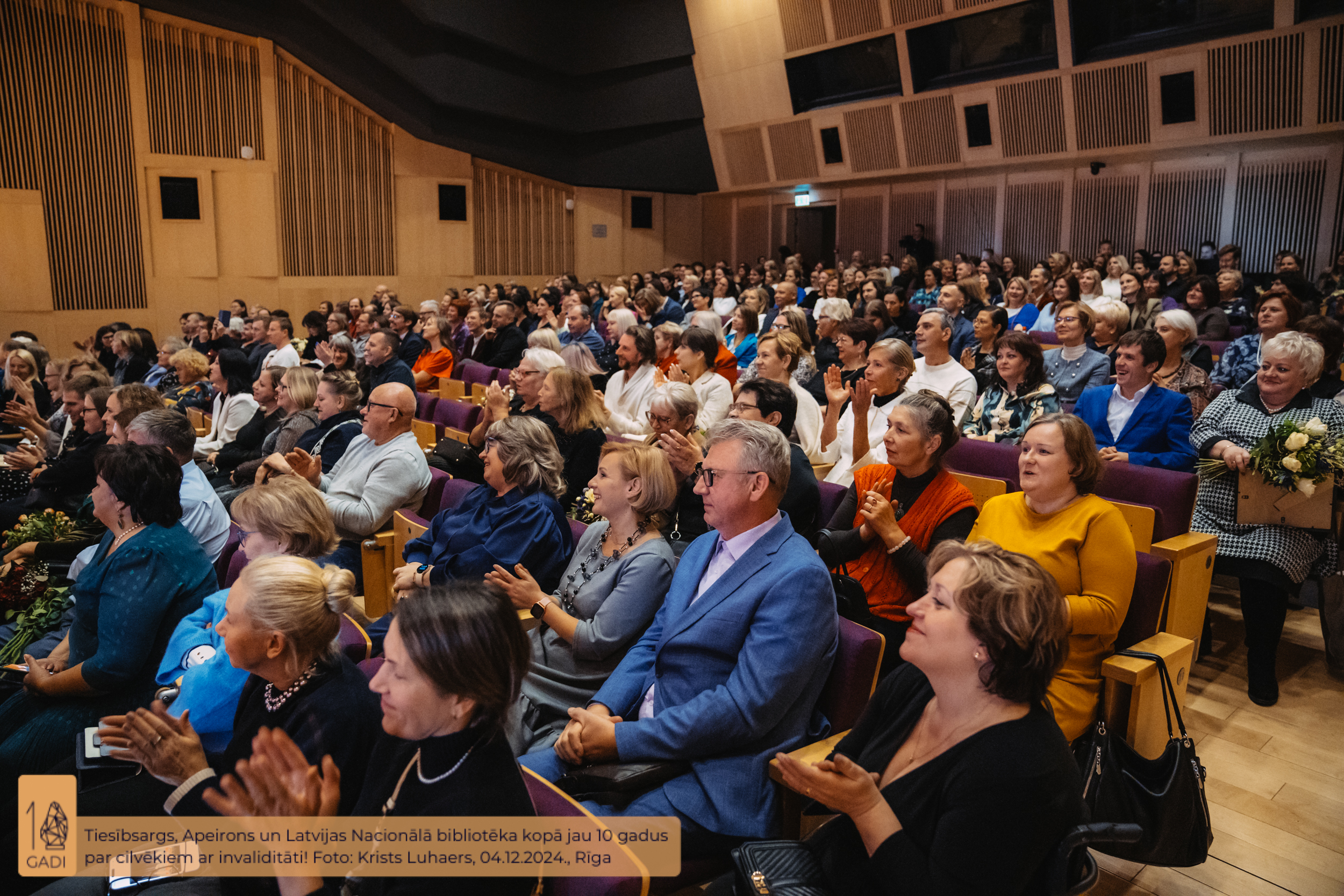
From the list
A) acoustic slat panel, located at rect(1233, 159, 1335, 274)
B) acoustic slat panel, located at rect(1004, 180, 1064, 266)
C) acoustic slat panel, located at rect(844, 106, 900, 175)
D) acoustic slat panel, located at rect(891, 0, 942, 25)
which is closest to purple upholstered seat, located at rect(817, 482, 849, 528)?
acoustic slat panel, located at rect(1233, 159, 1335, 274)

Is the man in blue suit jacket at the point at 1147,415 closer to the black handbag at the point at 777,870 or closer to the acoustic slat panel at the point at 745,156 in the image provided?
the black handbag at the point at 777,870

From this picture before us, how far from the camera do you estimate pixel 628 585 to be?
86.7 inches

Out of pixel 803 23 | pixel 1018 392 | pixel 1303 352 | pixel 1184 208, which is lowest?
pixel 1018 392

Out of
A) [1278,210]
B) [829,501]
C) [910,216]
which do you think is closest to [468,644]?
[829,501]

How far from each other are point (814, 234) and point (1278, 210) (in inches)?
242

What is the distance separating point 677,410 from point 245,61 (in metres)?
11.1

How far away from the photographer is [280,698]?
1649mm

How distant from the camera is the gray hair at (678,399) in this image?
3.14 metres

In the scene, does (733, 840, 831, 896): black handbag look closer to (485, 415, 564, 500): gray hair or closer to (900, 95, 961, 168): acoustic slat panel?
(485, 415, 564, 500): gray hair

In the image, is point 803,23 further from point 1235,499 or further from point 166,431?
point 166,431

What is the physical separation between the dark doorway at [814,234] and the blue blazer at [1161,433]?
9.72 meters

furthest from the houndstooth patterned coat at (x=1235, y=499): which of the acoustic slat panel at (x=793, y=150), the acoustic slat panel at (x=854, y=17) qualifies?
the acoustic slat panel at (x=793, y=150)

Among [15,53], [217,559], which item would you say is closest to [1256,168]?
[217,559]

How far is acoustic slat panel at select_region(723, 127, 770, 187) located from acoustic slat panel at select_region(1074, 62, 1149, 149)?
183 inches
